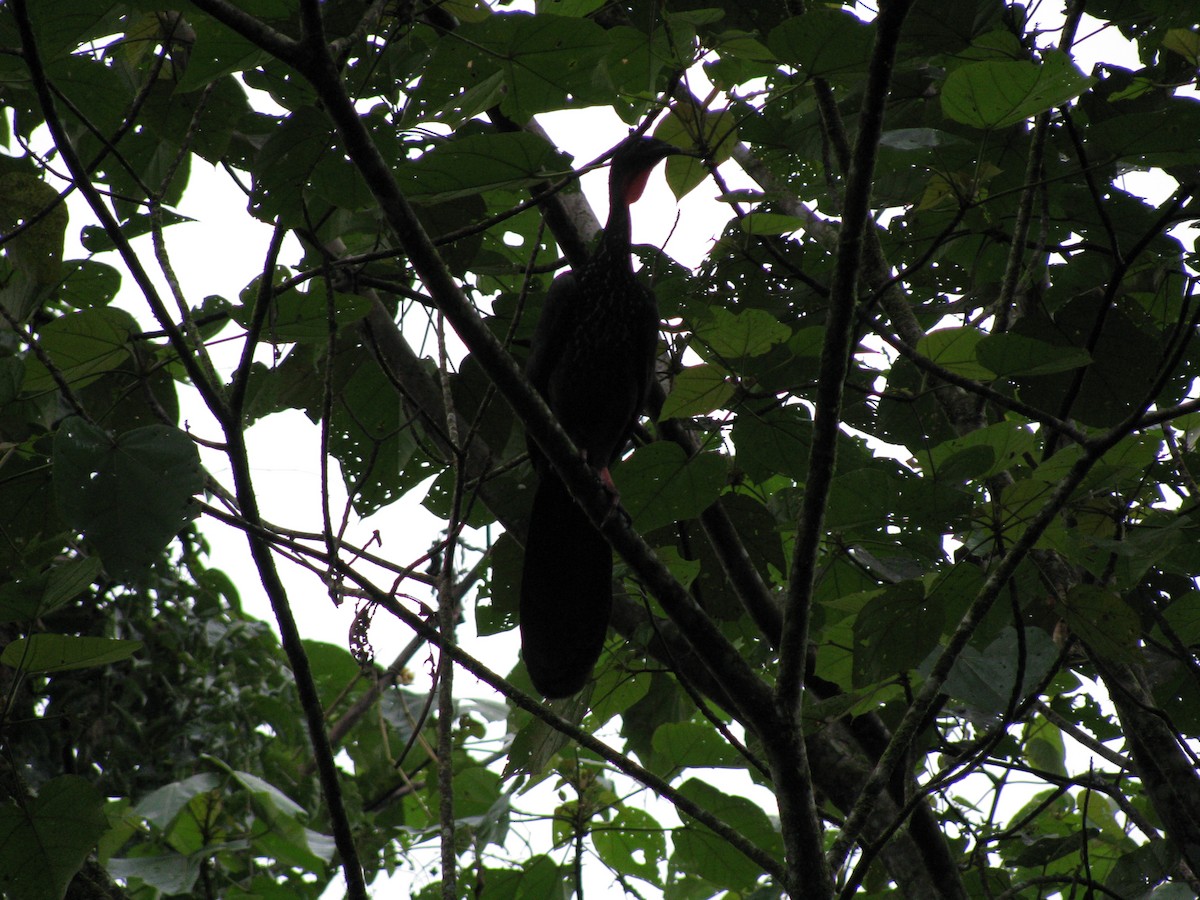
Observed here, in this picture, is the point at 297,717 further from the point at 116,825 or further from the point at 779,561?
the point at 779,561

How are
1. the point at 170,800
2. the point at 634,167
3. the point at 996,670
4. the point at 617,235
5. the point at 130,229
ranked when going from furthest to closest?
the point at 634,167, the point at 617,235, the point at 170,800, the point at 130,229, the point at 996,670

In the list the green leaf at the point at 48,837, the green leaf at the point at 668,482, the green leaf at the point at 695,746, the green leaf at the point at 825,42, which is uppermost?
the green leaf at the point at 825,42

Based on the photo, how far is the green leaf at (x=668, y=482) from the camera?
6.39ft

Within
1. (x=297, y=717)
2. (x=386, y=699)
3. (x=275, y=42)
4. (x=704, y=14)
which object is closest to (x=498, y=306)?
(x=704, y=14)

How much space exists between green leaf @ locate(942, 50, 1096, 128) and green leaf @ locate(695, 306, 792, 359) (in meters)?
0.47

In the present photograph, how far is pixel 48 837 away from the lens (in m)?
1.92

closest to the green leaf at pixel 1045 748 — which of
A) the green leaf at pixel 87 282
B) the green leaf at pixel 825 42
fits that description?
the green leaf at pixel 825 42

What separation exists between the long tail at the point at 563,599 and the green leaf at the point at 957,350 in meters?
1.00

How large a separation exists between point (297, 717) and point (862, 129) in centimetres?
325

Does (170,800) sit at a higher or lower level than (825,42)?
lower

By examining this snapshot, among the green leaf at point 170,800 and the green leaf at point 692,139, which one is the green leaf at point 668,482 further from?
the green leaf at point 170,800

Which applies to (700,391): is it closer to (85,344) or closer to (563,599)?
(563,599)

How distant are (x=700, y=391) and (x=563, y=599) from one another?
93 centimetres

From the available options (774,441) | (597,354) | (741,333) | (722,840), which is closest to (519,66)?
(741,333)
